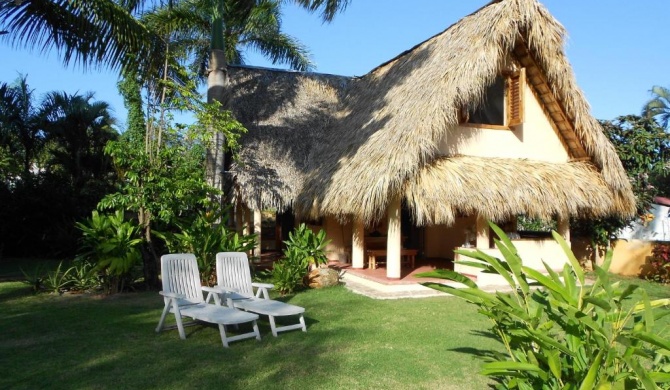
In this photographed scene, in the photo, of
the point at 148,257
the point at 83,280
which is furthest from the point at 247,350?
the point at 83,280

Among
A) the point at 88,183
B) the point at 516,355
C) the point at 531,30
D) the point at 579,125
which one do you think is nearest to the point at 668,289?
the point at 579,125

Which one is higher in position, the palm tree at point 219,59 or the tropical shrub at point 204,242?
the palm tree at point 219,59

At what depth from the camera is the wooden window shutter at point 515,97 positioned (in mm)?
9703

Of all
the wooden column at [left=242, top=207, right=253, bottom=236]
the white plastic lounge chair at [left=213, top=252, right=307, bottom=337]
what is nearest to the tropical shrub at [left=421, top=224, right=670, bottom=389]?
the white plastic lounge chair at [left=213, top=252, right=307, bottom=337]

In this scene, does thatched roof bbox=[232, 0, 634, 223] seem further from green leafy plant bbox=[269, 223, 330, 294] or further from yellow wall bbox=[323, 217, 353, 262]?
yellow wall bbox=[323, 217, 353, 262]

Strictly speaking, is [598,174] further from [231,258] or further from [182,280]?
[182,280]

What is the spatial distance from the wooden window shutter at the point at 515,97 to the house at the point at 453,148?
0.03 metres

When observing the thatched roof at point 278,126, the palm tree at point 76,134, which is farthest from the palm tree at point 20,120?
the thatched roof at point 278,126

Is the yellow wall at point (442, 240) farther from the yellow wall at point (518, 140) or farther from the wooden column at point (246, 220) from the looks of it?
the wooden column at point (246, 220)

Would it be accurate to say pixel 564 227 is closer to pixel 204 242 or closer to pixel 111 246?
pixel 204 242

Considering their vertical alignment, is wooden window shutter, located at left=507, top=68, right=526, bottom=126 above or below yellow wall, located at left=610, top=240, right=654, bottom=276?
above

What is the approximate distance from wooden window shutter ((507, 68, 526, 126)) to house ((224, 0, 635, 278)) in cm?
3

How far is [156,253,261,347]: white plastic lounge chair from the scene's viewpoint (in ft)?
17.2

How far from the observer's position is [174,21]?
39.5 ft
